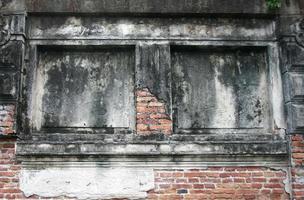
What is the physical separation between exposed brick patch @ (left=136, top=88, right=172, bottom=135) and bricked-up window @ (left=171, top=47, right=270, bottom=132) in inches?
8.5

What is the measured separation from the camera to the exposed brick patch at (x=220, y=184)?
222 inches

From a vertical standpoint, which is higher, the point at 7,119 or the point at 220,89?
the point at 220,89

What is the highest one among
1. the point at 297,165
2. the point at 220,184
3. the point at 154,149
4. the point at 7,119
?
the point at 7,119

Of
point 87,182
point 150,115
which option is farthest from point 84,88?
point 87,182

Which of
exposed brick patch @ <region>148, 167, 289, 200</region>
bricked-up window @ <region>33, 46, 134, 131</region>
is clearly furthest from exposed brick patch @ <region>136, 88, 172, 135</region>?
exposed brick patch @ <region>148, 167, 289, 200</region>

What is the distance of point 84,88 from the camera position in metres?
6.04

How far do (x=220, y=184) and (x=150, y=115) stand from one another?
4.02 feet

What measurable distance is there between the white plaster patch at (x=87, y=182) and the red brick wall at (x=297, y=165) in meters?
1.76

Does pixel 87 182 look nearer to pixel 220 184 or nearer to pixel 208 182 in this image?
pixel 208 182

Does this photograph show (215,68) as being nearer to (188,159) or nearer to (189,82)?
(189,82)

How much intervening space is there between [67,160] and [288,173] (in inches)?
109

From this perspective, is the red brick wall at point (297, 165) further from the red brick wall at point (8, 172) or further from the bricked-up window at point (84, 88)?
the red brick wall at point (8, 172)

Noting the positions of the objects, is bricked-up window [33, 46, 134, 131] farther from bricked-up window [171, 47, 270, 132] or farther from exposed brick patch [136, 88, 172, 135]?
bricked-up window [171, 47, 270, 132]

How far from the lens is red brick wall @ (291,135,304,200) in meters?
5.65
